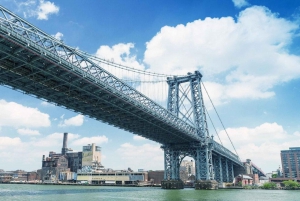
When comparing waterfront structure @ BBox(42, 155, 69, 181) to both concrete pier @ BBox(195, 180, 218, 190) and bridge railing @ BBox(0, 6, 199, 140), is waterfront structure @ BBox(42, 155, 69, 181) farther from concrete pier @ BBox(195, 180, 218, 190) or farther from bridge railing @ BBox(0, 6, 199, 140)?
bridge railing @ BBox(0, 6, 199, 140)

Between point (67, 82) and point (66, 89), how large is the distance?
4.50m

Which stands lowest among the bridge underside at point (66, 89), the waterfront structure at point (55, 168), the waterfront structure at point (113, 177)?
the waterfront structure at point (113, 177)

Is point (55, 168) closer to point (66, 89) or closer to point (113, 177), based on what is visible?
point (113, 177)

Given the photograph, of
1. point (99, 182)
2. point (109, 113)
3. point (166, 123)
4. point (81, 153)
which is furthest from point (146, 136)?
point (81, 153)

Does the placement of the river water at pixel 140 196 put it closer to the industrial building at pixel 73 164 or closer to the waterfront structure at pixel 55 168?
the industrial building at pixel 73 164

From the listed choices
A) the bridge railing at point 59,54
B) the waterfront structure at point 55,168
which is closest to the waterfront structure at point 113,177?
the waterfront structure at point 55,168

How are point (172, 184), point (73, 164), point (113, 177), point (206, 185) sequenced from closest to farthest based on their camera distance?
point (206, 185) < point (172, 184) < point (113, 177) < point (73, 164)

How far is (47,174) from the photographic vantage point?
643 ft

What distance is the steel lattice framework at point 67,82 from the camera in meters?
31.3

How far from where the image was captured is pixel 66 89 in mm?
44469

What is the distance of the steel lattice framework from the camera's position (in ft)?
103

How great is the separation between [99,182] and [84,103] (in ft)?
405

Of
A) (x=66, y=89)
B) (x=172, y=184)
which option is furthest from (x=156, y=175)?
(x=66, y=89)

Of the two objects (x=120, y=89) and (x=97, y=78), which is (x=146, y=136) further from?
(x=97, y=78)
